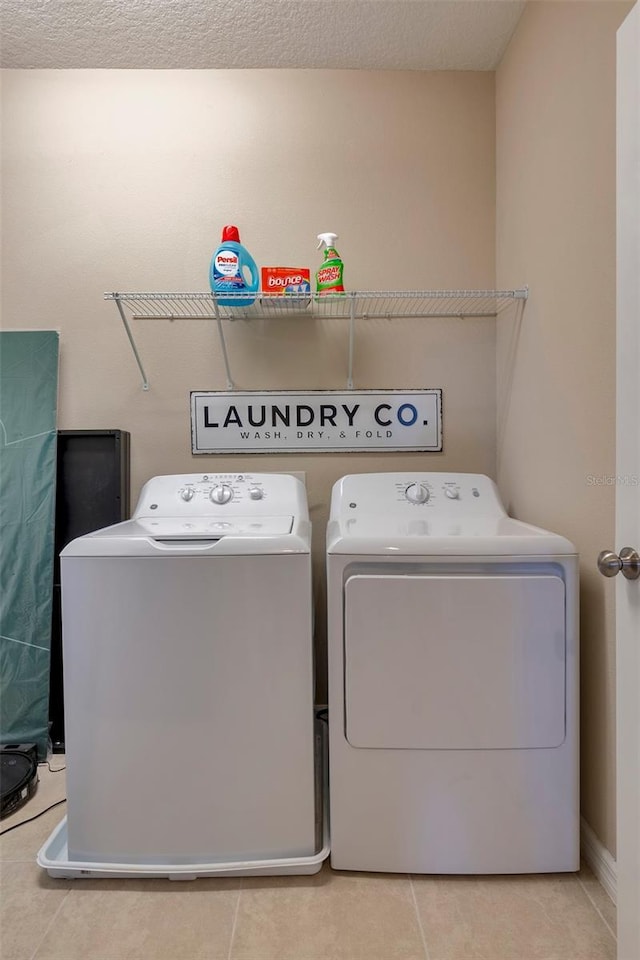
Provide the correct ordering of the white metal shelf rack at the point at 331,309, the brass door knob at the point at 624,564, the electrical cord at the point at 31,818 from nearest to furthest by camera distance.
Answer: the brass door knob at the point at 624,564
the electrical cord at the point at 31,818
the white metal shelf rack at the point at 331,309

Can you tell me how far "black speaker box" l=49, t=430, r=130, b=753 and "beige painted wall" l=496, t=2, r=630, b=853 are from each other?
59.9 inches

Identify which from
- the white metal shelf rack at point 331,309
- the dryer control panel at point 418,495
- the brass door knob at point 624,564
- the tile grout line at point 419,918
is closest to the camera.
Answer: the brass door knob at point 624,564

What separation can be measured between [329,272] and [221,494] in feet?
2.88

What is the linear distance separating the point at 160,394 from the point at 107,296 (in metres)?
0.42

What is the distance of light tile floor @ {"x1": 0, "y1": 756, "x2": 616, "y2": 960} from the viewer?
118cm

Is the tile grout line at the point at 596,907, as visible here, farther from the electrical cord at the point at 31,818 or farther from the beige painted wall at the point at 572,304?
the electrical cord at the point at 31,818

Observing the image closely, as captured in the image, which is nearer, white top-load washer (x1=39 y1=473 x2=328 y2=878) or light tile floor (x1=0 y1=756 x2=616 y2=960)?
light tile floor (x1=0 y1=756 x2=616 y2=960)

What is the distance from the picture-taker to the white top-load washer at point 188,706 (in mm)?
1343

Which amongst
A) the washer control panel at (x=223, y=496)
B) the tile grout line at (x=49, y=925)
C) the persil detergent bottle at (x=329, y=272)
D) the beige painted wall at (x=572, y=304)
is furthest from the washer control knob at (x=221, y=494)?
the tile grout line at (x=49, y=925)

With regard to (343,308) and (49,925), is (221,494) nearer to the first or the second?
(343,308)

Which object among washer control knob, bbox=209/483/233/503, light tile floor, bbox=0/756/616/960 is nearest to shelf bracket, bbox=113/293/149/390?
washer control knob, bbox=209/483/233/503

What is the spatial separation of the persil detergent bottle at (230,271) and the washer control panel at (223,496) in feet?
2.06

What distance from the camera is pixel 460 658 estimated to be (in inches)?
52.4

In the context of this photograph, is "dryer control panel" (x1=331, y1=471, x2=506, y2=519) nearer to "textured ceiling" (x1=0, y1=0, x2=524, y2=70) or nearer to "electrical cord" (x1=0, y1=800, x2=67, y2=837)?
"electrical cord" (x1=0, y1=800, x2=67, y2=837)
